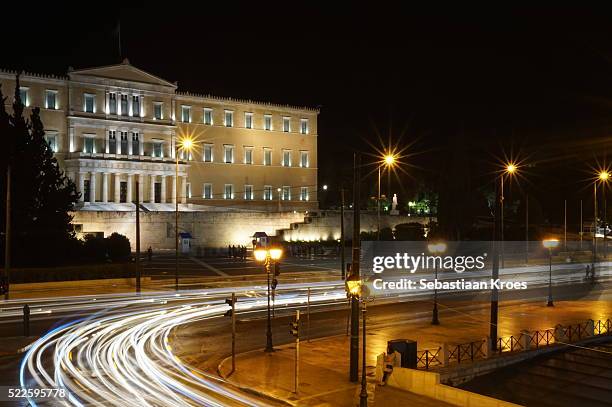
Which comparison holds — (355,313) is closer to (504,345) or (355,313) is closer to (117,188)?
(504,345)

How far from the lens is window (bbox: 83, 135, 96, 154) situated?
68.5 meters

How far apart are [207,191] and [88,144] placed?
15792mm

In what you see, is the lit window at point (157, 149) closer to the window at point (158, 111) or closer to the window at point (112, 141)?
the window at point (158, 111)

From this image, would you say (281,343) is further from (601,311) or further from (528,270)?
(528,270)

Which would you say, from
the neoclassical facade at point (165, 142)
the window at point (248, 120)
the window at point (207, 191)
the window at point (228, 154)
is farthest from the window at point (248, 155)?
the window at point (207, 191)

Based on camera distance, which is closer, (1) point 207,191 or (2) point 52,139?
(2) point 52,139

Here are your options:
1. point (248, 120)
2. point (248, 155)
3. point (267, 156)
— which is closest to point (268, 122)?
point (248, 120)

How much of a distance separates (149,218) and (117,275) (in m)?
19.4

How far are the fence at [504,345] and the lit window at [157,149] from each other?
56078 mm

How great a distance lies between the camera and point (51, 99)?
6700 cm

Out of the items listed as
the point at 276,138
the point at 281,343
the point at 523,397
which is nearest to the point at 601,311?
the point at 523,397

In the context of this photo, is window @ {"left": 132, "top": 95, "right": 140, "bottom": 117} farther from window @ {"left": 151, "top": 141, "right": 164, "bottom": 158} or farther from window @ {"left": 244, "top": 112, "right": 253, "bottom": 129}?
window @ {"left": 244, "top": 112, "right": 253, "bottom": 129}

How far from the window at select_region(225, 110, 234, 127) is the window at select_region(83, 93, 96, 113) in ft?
55.5

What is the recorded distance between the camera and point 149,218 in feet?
194
